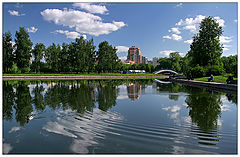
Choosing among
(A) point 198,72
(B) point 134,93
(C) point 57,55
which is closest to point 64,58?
(C) point 57,55

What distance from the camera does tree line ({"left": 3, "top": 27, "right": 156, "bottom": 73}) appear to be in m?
53.1

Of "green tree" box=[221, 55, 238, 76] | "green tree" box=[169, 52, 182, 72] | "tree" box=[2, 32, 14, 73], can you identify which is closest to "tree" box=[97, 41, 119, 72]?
"tree" box=[2, 32, 14, 73]

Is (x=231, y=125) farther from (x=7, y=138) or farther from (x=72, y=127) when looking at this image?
(x=7, y=138)

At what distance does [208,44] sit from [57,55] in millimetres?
51007

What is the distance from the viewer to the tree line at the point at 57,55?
174 feet

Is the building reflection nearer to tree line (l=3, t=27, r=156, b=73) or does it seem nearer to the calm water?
the calm water

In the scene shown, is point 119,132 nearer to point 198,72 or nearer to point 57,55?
point 198,72

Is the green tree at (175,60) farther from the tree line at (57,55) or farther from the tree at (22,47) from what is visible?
the tree at (22,47)

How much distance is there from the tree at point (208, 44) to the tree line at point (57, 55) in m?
32.6

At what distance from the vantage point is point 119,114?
8.29 metres

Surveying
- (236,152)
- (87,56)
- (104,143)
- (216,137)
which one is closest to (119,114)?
(104,143)

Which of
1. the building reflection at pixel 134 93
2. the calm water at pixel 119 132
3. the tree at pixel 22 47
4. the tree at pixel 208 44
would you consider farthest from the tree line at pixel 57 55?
the calm water at pixel 119 132

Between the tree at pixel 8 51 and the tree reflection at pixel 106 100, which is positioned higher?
the tree at pixel 8 51

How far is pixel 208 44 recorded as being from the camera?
39.4 metres
